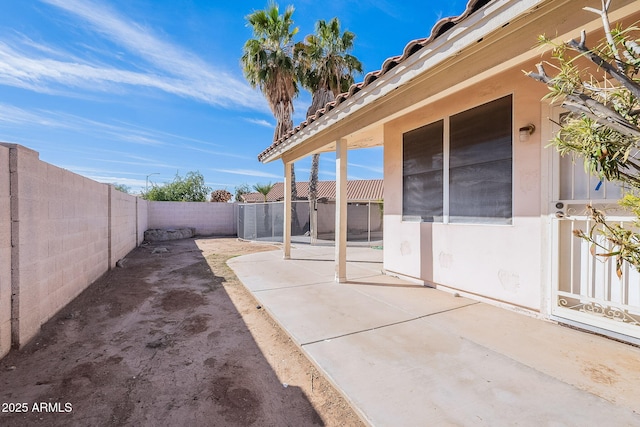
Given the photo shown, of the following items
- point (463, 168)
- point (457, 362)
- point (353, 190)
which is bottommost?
point (457, 362)

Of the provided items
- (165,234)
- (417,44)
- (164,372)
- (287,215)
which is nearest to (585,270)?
(417,44)

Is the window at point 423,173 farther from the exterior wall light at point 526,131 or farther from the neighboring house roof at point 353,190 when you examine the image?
the neighboring house roof at point 353,190

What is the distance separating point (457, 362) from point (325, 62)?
13508 millimetres

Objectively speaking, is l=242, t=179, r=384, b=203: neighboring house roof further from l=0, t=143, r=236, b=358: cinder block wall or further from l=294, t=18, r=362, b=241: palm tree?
l=0, t=143, r=236, b=358: cinder block wall

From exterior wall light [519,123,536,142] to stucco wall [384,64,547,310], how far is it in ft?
0.14

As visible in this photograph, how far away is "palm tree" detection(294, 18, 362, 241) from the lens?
505 inches

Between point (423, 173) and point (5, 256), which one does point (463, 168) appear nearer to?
point (423, 173)

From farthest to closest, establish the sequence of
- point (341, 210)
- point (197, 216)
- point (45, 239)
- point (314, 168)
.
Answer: point (197, 216) < point (314, 168) < point (341, 210) < point (45, 239)

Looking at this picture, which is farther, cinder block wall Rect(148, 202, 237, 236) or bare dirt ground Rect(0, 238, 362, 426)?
cinder block wall Rect(148, 202, 237, 236)

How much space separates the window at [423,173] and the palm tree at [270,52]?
9.56 metres

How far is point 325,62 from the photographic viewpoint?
42.9 ft

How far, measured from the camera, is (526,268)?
3.42 metres

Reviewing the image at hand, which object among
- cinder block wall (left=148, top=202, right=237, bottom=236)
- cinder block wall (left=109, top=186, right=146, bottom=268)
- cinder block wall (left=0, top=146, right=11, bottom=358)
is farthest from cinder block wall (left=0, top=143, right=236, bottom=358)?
cinder block wall (left=148, top=202, right=237, bottom=236)

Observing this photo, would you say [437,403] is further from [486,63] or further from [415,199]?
[415,199]
